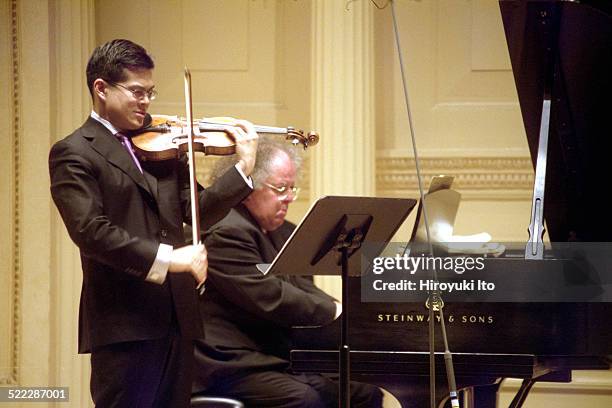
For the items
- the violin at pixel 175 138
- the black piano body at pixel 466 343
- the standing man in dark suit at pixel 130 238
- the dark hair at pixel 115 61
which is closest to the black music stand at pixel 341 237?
the black piano body at pixel 466 343

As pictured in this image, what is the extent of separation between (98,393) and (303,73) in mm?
2181

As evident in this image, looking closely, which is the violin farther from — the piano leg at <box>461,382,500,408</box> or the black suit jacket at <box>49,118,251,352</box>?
the piano leg at <box>461,382,500,408</box>

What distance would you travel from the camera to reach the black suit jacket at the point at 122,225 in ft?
8.49

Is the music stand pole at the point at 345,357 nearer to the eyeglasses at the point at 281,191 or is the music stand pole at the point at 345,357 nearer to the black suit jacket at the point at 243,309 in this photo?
the black suit jacket at the point at 243,309

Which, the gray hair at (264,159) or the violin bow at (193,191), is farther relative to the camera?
the gray hair at (264,159)

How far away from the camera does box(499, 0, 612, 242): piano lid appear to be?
2764mm

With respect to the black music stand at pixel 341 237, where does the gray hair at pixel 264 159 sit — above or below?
above

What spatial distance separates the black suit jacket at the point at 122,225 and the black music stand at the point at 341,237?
0.25 meters

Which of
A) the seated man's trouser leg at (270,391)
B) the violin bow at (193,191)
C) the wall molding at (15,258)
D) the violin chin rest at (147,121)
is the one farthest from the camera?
the wall molding at (15,258)

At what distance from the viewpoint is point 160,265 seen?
Result: 2.60m

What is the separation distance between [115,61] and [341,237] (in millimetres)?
768

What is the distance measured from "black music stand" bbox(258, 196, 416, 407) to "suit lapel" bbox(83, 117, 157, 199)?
1.31ft

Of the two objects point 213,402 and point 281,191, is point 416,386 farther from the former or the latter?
point 281,191

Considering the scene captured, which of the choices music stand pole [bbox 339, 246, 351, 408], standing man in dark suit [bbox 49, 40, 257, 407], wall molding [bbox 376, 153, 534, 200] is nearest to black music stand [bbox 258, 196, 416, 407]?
music stand pole [bbox 339, 246, 351, 408]
